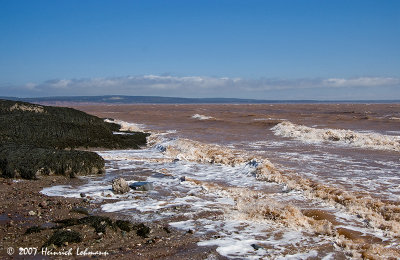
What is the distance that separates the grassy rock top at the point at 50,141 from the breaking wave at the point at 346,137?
10.7 meters

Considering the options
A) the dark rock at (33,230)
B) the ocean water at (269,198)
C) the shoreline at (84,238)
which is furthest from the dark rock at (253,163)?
the dark rock at (33,230)

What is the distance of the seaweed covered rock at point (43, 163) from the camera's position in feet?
37.1

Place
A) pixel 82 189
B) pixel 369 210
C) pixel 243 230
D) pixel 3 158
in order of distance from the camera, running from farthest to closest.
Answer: pixel 3 158 < pixel 82 189 < pixel 369 210 < pixel 243 230

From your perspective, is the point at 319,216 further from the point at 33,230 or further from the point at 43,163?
the point at 43,163

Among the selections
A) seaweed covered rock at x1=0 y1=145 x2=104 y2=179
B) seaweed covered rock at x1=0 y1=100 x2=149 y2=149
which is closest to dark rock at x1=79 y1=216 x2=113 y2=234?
seaweed covered rock at x1=0 y1=145 x2=104 y2=179

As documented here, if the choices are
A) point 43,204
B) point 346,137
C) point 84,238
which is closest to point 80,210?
point 43,204

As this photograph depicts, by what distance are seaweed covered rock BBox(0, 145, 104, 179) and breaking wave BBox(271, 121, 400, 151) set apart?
15.4m

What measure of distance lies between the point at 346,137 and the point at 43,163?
18.6 meters

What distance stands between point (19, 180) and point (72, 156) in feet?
6.23

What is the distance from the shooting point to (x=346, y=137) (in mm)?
23875

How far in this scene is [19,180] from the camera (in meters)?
11.0

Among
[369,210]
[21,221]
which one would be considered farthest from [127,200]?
[369,210]

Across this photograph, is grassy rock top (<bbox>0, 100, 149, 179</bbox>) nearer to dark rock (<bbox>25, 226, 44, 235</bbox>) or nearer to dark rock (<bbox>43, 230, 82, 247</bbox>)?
dark rock (<bbox>25, 226, 44, 235</bbox>)

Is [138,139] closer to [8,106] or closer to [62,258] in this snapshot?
[8,106]
